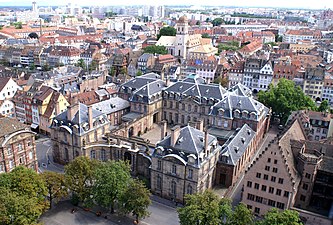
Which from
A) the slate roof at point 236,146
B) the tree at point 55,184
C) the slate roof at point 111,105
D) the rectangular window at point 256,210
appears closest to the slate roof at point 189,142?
the slate roof at point 236,146

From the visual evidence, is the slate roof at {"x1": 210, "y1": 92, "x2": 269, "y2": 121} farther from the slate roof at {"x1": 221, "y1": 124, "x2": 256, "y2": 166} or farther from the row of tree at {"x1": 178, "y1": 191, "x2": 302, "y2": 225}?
the row of tree at {"x1": 178, "y1": 191, "x2": 302, "y2": 225}

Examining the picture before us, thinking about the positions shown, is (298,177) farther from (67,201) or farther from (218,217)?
(67,201)

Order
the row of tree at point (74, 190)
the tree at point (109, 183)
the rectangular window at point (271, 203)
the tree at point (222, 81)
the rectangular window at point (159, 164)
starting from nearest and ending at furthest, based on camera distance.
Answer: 1. the row of tree at point (74, 190)
2. the tree at point (109, 183)
3. the rectangular window at point (271, 203)
4. the rectangular window at point (159, 164)
5. the tree at point (222, 81)

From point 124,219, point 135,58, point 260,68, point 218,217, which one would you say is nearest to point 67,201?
point 124,219

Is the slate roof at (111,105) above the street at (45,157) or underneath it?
above

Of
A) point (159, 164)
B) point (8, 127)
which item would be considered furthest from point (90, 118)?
point (159, 164)

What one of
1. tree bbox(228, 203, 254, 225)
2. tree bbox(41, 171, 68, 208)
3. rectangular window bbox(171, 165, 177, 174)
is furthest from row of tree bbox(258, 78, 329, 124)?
tree bbox(41, 171, 68, 208)

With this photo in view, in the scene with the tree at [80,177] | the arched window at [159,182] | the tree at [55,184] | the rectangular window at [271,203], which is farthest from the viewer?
the arched window at [159,182]

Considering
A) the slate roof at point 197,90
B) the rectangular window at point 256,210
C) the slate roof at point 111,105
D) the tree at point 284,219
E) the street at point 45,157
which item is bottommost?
the street at point 45,157

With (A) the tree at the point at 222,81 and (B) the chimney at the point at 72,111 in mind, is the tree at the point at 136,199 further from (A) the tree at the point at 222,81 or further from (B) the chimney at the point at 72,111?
(A) the tree at the point at 222,81
